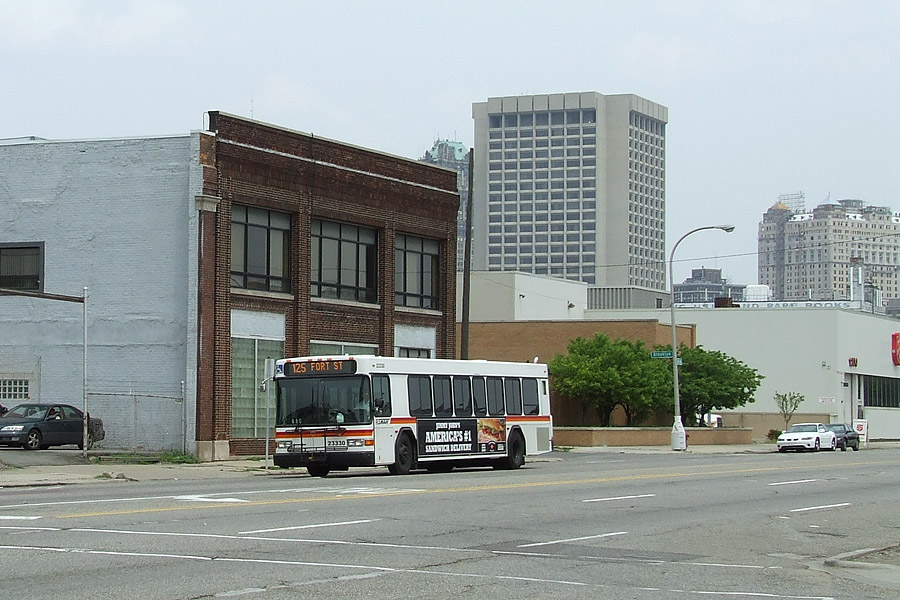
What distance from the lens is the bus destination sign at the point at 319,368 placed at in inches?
1123

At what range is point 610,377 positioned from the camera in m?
58.2

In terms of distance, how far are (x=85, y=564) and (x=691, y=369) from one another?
2151 inches

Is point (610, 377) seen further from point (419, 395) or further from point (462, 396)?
point (419, 395)

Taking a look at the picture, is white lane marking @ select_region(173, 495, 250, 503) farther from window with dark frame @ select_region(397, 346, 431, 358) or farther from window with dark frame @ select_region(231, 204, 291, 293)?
window with dark frame @ select_region(397, 346, 431, 358)

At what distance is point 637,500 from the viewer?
879 inches

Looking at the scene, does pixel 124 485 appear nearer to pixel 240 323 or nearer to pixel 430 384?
pixel 430 384

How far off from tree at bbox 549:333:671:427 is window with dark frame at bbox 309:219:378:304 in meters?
18.5

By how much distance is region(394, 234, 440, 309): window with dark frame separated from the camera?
43.8 m

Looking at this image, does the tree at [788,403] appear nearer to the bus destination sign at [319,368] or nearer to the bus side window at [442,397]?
the bus side window at [442,397]

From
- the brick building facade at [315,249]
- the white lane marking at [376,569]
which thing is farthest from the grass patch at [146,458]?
the white lane marking at [376,569]

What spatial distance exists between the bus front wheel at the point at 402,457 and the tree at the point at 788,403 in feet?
161

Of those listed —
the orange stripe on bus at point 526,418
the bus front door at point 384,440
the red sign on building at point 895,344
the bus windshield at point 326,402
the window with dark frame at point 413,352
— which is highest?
the red sign on building at point 895,344

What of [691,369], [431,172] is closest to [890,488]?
[431,172]

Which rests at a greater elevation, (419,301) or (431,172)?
(431,172)
